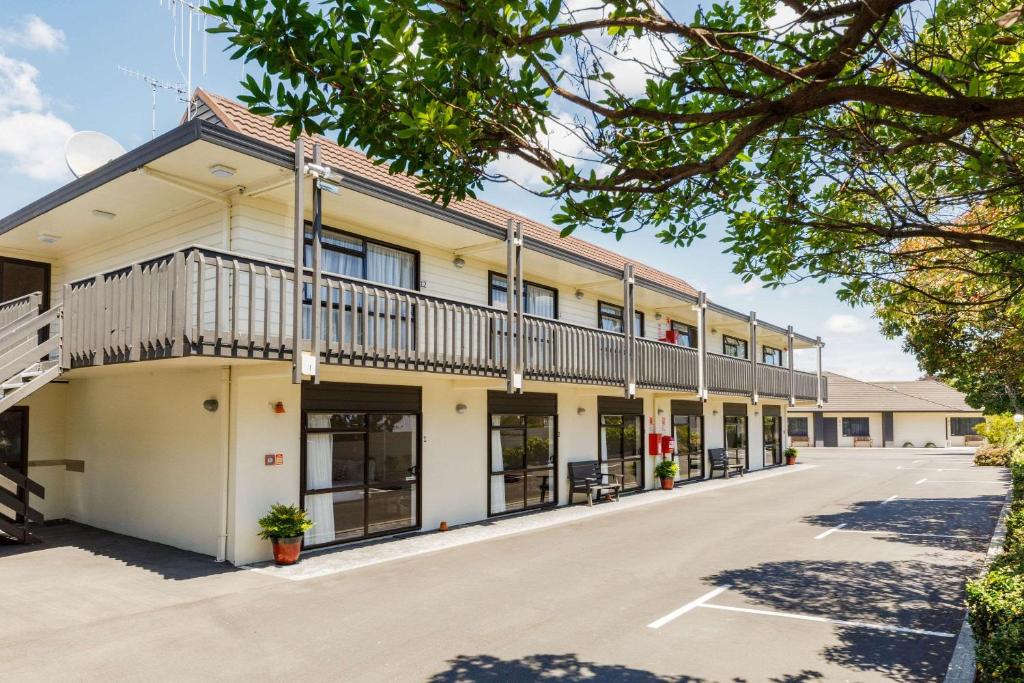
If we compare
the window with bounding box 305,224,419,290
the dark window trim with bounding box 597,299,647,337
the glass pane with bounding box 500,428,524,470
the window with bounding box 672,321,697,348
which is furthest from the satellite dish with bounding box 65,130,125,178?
the window with bounding box 672,321,697,348

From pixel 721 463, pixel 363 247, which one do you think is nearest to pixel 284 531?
pixel 363 247

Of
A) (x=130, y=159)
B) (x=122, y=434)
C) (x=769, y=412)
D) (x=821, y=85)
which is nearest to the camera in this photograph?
(x=821, y=85)

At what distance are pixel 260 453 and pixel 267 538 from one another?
1344 millimetres

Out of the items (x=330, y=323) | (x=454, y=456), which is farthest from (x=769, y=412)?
(x=330, y=323)

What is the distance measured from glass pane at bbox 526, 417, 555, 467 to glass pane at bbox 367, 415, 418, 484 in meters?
4.08

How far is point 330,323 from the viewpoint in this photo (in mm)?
10711

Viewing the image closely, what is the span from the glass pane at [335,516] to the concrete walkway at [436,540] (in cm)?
28

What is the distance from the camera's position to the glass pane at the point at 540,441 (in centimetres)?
1736

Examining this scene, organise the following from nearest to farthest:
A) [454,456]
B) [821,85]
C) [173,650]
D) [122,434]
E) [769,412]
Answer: [821,85]
[173,650]
[122,434]
[454,456]
[769,412]

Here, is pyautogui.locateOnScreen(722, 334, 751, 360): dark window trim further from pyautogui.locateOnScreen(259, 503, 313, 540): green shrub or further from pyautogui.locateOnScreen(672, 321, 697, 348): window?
pyautogui.locateOnScreen(259, 503, 313, 540): green shrub

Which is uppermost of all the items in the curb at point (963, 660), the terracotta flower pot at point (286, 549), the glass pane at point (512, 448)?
the glass pane at point (512, 448)

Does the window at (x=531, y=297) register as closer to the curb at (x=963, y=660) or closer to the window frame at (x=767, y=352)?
the curb at (x=963, y=660)

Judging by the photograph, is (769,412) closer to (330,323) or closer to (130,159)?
(330,323)

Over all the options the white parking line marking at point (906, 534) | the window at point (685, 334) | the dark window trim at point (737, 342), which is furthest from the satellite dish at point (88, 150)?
the dark window trim at point (737, 342)
